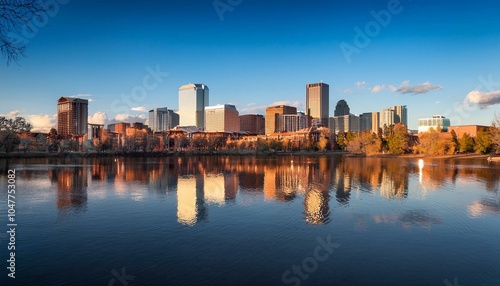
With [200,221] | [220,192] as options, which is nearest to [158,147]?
[220,192]

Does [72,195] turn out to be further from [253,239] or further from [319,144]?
[319,144]

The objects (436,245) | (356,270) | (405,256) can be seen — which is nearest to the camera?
(356,270)

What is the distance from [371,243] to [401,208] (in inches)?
361

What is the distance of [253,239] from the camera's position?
51.5ft

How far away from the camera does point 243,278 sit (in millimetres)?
11422

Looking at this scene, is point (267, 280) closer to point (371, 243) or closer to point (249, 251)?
point (249, 251)

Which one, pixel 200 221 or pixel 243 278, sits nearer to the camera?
pixel 243 278

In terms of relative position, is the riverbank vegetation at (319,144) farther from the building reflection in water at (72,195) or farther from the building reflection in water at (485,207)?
the building reflection in water at (485,207)

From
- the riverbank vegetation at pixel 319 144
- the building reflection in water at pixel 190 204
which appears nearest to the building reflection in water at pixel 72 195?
the building reflection in water at pixel 190 204
